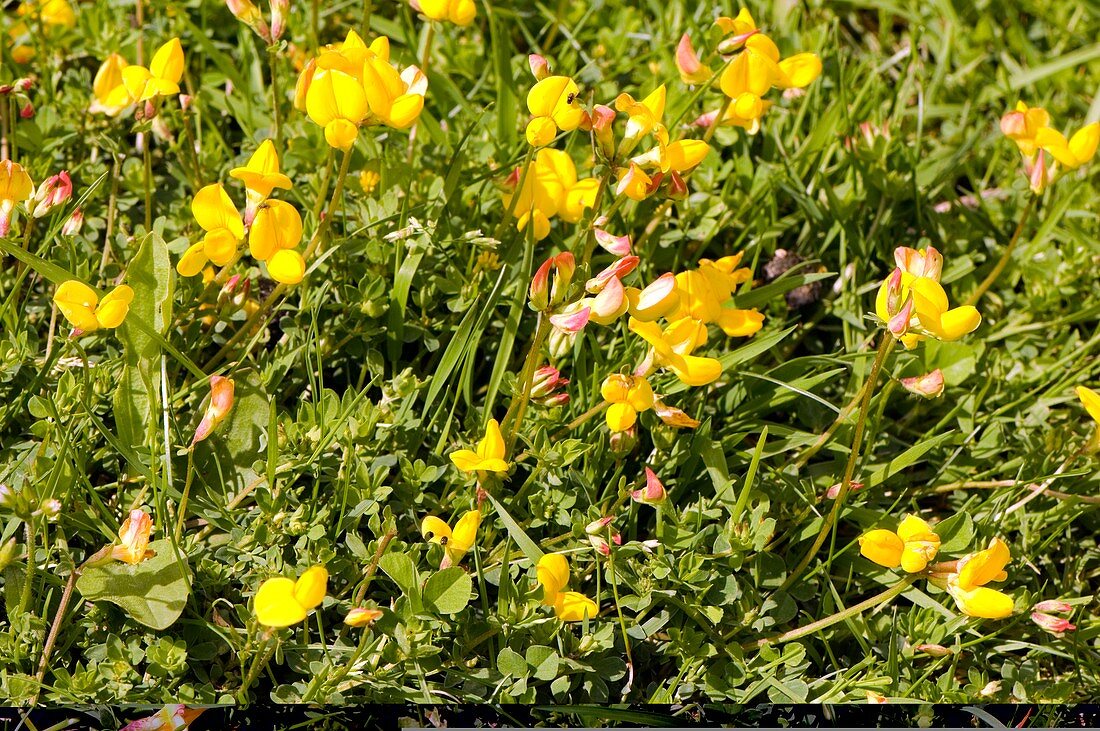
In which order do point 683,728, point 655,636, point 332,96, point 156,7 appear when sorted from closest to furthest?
point 332,96 → point 683,728 → point 655,636 → point 156,7

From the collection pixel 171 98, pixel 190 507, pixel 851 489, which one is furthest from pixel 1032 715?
pixel 171 98

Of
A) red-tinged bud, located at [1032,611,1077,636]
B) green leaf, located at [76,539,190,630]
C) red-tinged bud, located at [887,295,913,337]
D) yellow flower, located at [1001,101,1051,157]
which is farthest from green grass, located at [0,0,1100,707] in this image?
red-tinged bud, located at [887,295,913,337]

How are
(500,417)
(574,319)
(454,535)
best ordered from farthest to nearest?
(500,417), (454,535), (574,319)

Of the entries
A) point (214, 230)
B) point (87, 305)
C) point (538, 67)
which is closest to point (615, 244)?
point (538, 67)

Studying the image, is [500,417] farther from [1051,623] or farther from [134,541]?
[1051,623]

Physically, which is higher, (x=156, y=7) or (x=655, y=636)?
(x=156, y=7)

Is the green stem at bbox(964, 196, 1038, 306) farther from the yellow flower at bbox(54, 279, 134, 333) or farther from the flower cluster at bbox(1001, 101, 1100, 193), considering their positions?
the yellow flower at bbox(54, 279, 134, 333)

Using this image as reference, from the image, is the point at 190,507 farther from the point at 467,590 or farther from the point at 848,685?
the point at 848,685
